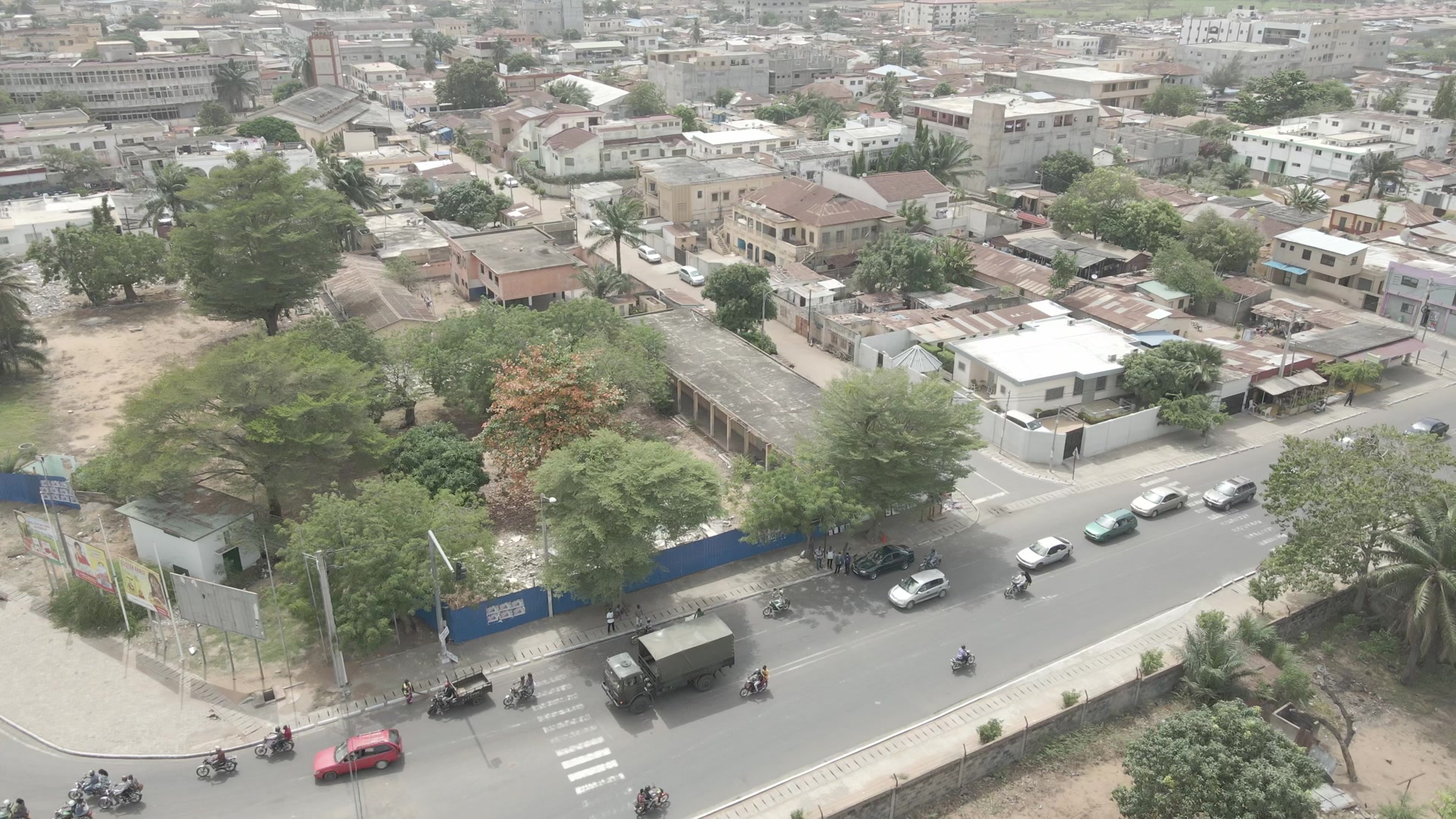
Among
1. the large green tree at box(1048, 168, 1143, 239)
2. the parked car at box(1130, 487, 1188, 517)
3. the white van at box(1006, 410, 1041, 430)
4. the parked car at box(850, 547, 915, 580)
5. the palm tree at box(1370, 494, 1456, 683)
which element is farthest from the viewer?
the large green tree at box(1048, 168, 1143, 239)

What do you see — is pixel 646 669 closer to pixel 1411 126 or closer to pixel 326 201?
pixel 326 201

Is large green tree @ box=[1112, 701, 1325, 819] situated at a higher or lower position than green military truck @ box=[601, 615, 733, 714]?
higher

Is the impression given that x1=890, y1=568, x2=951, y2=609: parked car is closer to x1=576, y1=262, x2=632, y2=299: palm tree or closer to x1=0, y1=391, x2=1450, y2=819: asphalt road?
x1=0, y1=391, x2=1450, y2=819: asphalt road

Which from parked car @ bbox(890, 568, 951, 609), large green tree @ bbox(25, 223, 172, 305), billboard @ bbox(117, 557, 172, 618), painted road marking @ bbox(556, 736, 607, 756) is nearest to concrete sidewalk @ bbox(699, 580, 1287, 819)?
painted road marking @ bbox(556, 736, 607, 756)

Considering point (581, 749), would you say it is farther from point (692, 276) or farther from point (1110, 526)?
point (692, 276)

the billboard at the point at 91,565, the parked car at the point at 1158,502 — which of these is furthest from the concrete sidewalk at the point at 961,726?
the billboard at the point at 91,565

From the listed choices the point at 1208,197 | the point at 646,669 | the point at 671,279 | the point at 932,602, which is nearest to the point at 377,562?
the point at 646,669

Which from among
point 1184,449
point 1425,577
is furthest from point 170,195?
point 1425,577
